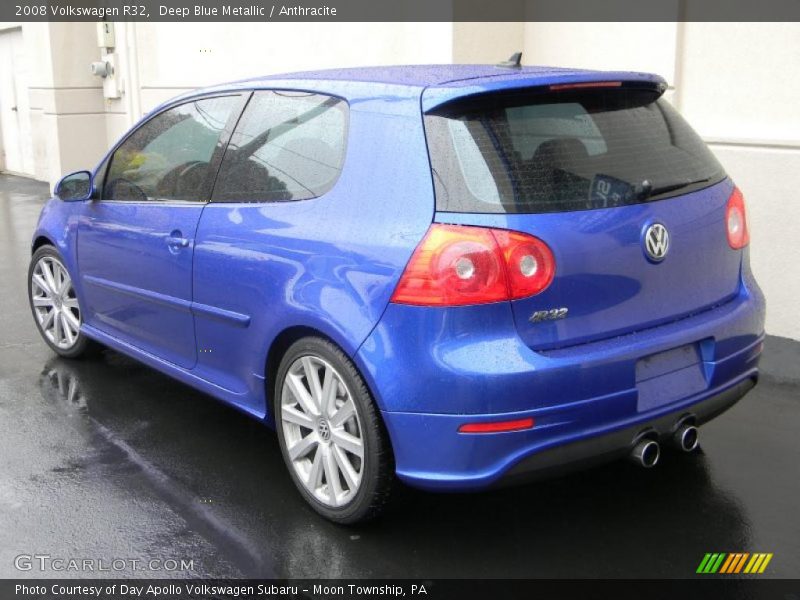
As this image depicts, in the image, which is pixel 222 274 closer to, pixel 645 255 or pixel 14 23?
pixel 645 255

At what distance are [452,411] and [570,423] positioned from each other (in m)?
0.40

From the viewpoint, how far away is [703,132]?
6332 mm

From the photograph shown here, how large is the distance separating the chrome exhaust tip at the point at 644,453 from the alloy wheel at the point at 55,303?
3642mm

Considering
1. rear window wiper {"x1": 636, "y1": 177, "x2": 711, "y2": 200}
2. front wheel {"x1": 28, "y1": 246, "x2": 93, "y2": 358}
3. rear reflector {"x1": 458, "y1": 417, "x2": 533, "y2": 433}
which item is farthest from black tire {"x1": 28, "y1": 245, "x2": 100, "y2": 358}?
rear window wiper {"x1": 636, "y1": 177, "x2": 711, "y2": 200}

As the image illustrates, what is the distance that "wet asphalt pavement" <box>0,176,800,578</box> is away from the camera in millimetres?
3445

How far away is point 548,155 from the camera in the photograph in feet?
10.8

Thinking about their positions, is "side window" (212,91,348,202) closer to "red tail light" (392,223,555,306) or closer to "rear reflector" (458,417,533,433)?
"red tail light" (392,223,555,306)

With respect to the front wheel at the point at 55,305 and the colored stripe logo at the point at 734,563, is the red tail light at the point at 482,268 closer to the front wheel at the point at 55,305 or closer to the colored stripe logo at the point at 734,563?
the colored stripe logo at the point at 734,563

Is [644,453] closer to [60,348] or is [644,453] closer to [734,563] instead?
[734,563]

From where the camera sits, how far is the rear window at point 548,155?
3.21 meters

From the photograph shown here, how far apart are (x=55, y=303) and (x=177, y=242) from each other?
1941mm

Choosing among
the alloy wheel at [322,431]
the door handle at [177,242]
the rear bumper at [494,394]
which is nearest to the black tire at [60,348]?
the door handle at [177,242]
